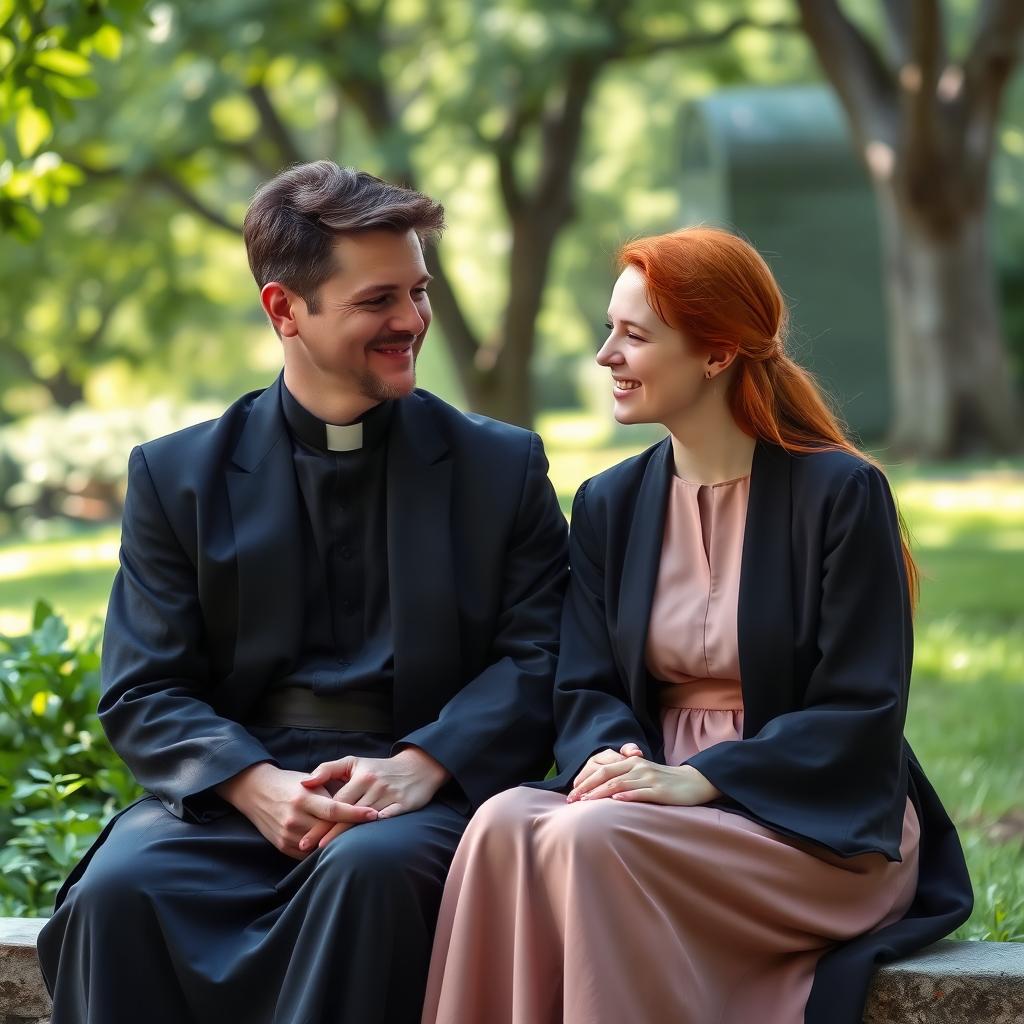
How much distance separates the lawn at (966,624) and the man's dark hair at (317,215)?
157 cm

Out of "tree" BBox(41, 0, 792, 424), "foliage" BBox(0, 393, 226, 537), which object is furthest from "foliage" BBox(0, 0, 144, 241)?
"foliage" BBox(0, 393, 226, 537)

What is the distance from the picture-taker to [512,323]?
19359 mm

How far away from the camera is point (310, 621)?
3980 millimetres

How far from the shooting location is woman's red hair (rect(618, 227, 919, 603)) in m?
3.60

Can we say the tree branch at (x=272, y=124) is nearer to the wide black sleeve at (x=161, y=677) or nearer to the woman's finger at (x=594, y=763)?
the wide black sleeve at (x=161, y=677)

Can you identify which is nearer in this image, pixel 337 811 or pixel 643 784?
pixel 643 784

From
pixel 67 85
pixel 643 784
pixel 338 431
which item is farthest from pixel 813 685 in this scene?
pixel 67 85

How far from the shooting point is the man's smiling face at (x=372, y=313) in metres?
3.85

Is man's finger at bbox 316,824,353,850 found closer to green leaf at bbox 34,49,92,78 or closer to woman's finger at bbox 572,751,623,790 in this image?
woman's finger at bbox 572,751,623,790

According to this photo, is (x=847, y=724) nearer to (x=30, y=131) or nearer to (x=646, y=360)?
(x=646, y=360)

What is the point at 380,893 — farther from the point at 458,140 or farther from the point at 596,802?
the point at 458,140

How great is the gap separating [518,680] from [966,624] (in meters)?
5.73

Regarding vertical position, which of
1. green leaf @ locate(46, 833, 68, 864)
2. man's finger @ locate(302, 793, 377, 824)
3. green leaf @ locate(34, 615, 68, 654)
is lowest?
green leaf @ locate(46, 833, 68, 864)

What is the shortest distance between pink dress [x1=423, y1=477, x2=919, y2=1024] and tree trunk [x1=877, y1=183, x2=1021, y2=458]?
14.9m
